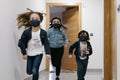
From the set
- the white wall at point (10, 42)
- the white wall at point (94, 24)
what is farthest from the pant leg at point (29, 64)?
the white wall at point (94, 24)

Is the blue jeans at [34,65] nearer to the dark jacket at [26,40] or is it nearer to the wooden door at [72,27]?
the dark jacket at [26,40]

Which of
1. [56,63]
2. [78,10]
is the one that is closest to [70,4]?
[78,10]

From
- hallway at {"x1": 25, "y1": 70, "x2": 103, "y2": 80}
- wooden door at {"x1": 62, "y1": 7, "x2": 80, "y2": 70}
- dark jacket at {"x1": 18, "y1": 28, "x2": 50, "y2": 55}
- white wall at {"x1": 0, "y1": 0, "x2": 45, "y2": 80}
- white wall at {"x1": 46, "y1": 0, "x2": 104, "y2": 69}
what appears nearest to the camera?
white wall at {"x1": 0, "y1": 0, "x2": 45, "y2": 80}

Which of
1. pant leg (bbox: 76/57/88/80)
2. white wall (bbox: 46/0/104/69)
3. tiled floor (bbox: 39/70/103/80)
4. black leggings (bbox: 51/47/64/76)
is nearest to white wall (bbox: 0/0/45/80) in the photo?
black leggings (bbox: 51/47/64/76)

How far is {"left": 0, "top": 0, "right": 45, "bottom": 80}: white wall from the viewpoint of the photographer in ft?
14.0

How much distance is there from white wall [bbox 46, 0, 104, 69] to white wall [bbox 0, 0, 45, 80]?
3.34 m

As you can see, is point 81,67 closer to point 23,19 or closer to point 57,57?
point 57,57

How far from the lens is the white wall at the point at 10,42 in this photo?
428 cm

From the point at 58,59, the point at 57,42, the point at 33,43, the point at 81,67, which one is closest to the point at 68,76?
the point at 58,59

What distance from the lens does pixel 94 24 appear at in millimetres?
8625

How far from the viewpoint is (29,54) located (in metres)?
4.71

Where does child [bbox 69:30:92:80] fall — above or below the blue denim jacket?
below

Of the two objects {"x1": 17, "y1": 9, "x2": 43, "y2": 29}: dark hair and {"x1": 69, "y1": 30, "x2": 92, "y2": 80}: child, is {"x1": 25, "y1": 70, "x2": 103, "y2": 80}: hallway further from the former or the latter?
{"x1": 17, "y1": 9, "x2": 43, "y2": 29}: dark hair

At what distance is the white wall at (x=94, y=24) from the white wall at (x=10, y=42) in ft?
11.0
